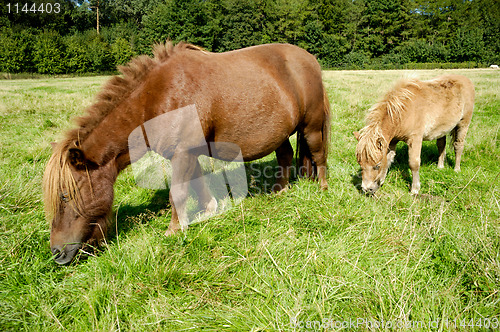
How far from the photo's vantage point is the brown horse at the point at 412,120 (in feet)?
13.3

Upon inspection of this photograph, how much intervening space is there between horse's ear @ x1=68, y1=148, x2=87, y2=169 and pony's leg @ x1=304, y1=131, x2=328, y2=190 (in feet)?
10.3

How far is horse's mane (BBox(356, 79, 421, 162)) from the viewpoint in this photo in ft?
13.1

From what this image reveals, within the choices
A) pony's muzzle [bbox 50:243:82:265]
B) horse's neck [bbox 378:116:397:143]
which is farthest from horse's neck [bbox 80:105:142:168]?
horse's neck [bbox 378:116:397:143]

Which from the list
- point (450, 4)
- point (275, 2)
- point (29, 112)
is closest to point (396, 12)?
point (450, 4)

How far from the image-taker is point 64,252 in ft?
8.59

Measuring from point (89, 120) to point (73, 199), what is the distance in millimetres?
854

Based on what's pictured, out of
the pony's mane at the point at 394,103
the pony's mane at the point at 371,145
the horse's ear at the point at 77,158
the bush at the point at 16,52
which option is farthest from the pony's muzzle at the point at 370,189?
the bush at the point at 16,52

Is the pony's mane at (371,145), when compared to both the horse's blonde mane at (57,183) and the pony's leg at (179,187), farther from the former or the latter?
the horse's blonde mane at (57,183)

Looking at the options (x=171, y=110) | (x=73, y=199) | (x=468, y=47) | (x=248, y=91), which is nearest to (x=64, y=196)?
(x=73, y=199)

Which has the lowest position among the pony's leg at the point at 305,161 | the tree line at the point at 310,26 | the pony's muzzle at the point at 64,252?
the pony's muzzle at the point at 64,252

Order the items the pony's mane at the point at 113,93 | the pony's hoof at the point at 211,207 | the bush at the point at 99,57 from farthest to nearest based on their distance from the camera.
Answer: the bush at the point at 99,57 < the pony's hoof at the point at 211,207 < the pony's mane at the point at 113,93

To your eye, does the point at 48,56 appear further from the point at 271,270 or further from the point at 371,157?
the point at 271,270

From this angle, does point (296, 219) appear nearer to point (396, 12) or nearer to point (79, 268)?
point (79, 268)

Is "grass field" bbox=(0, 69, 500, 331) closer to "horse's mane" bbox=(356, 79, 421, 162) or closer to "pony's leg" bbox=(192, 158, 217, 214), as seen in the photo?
"pony's leg" bbox=(192, 158, 217, 214)
